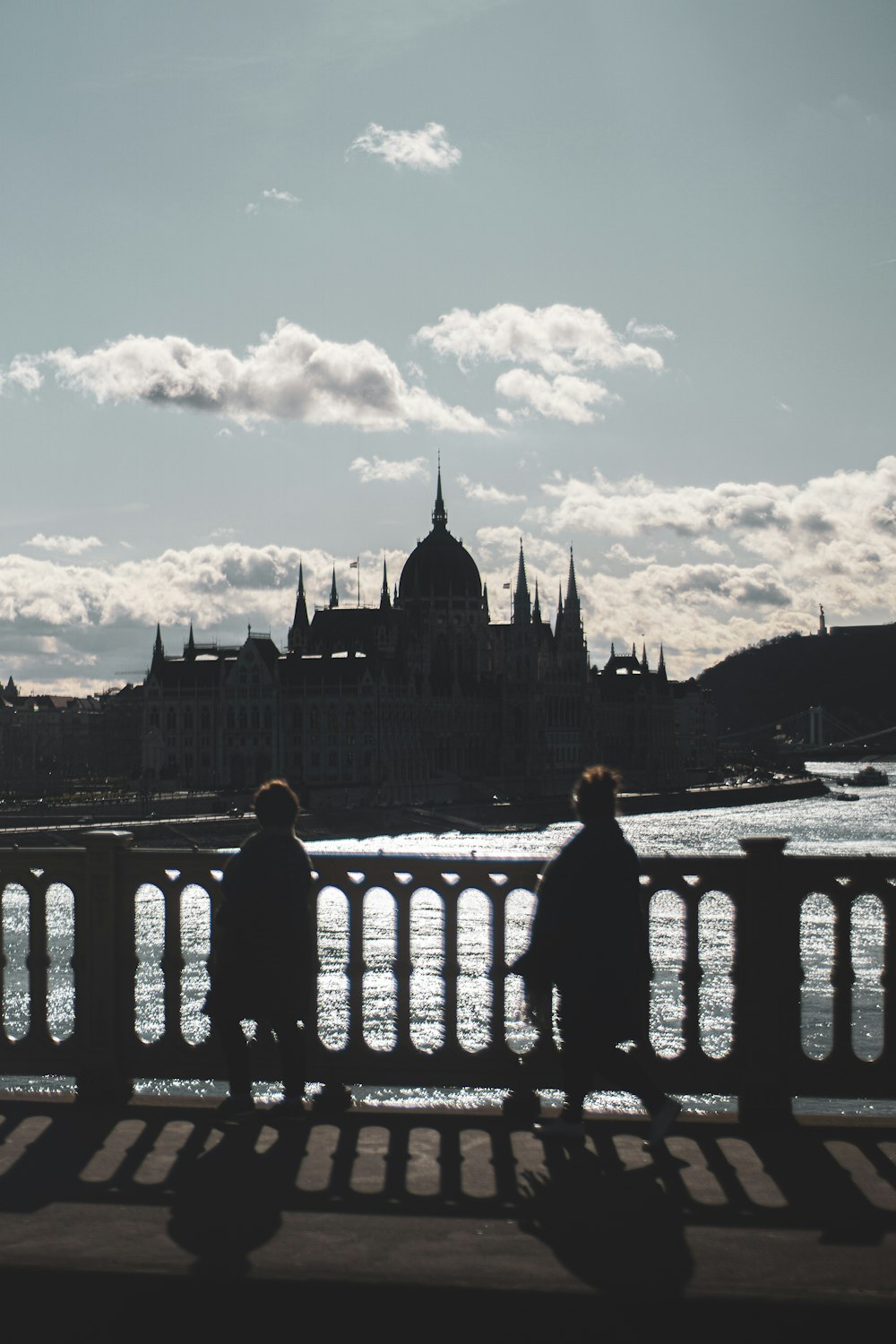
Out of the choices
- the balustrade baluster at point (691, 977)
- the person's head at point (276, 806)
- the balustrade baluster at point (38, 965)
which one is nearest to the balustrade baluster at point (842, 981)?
the balustrade baluster at point (691, 977)

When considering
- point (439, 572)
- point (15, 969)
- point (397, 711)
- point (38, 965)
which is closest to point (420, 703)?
point (397, 711)

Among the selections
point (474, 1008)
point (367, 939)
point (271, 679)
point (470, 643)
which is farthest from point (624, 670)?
A: point (474, 1008)

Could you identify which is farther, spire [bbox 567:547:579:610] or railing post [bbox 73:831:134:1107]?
spire [bbox 567:547:579:610]

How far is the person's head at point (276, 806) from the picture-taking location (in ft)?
22.1

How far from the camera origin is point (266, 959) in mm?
6555

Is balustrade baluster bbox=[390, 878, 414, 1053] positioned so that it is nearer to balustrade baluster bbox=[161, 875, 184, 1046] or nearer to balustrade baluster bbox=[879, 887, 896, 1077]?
balustrade baluster bbox=[161, 875, 184, 1046]

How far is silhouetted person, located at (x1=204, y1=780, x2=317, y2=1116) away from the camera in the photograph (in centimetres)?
655

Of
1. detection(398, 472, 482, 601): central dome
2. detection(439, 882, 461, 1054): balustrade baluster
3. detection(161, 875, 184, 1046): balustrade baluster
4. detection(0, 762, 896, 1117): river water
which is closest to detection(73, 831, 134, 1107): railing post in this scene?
detection(161, 875, 184, 1046): balustrade baluster

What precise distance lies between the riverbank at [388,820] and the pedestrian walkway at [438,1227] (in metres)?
45.4

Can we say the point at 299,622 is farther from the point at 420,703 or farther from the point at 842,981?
the point at 842,981

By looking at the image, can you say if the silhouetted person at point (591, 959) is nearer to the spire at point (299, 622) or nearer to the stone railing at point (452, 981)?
the stone railing at point (452, 981)

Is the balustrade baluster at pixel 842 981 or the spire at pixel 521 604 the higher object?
the spire at pixel 521 604

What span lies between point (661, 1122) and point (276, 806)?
2057mm

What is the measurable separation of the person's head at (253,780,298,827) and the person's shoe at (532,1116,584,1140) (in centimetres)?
164
